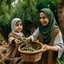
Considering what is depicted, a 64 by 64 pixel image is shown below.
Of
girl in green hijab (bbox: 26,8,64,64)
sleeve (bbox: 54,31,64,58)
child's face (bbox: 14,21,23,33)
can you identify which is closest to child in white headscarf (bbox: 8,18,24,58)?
child's face (bbox: 14,21,23,33)

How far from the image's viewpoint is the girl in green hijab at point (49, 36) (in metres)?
3.26

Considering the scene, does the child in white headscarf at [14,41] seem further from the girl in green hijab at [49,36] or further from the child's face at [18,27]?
the girl in green hijab at [49,36]

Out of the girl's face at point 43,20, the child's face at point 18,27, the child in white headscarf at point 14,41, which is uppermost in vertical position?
the girl's face at point 43,20

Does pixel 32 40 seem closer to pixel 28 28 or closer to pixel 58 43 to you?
pixel 58 43

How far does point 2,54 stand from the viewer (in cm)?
398

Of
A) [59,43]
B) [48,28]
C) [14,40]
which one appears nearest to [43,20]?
[48,28]

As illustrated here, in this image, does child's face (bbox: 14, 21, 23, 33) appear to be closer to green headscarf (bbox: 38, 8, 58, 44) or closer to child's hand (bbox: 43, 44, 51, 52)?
green headscarf (bbox: 38, 8, 58, 44)

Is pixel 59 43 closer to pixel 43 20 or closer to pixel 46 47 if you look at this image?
pixel 46 47

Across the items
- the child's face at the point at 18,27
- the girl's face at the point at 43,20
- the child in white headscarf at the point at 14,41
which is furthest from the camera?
the child's face at the point at 18,27

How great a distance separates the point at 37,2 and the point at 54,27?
3.35 meters

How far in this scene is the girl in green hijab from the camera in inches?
128

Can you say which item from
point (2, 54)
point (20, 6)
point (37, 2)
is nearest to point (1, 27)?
point (20, 6)

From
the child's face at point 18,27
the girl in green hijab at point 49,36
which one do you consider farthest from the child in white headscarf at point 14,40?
the girl in green hijab at point 49,36

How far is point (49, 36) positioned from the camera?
330 centimetres
